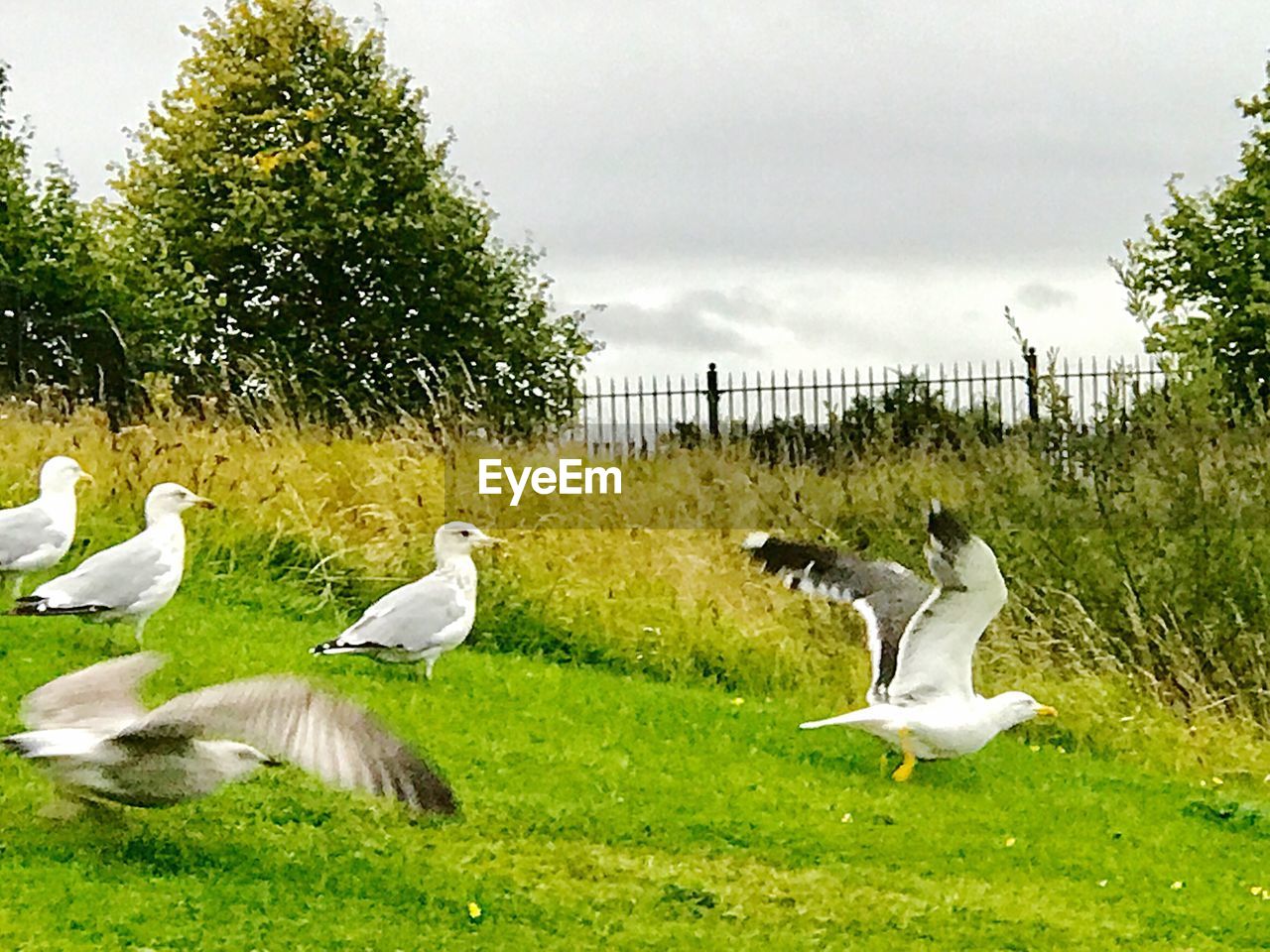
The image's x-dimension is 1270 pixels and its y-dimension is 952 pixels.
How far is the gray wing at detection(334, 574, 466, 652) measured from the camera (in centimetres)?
477

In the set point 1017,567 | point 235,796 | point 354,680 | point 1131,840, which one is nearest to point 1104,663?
point 1017,567

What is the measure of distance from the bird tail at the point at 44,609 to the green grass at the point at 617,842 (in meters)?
0.21

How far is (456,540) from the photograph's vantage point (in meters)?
5.12

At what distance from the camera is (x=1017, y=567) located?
21.8 feet

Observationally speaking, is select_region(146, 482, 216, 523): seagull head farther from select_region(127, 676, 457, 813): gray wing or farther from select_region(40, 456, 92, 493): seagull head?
select_region(127, 676, 457, 813): gray wing

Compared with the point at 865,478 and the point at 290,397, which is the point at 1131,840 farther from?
the point at 290,397

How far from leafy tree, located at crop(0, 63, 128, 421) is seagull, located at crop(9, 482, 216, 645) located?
14.9 feet

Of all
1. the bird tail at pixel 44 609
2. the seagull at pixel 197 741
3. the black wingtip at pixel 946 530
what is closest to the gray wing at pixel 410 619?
the bird tail at pixel 44 609

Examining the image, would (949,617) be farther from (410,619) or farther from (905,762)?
(410,619)

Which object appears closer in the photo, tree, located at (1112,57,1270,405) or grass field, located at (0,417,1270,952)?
grass field, located at (0,417,1270,952)

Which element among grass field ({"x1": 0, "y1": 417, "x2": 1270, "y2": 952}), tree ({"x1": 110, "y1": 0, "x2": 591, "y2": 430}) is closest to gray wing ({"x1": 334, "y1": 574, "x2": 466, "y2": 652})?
grass field ({"x1": 0, "y1": 417, "x2": 1270, "y2": 952})

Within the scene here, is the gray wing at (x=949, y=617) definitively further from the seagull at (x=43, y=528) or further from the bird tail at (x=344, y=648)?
the seagull at (x=43, y=528)

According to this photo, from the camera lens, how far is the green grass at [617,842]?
10.4 ft

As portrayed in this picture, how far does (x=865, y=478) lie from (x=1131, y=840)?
374 centimetres
